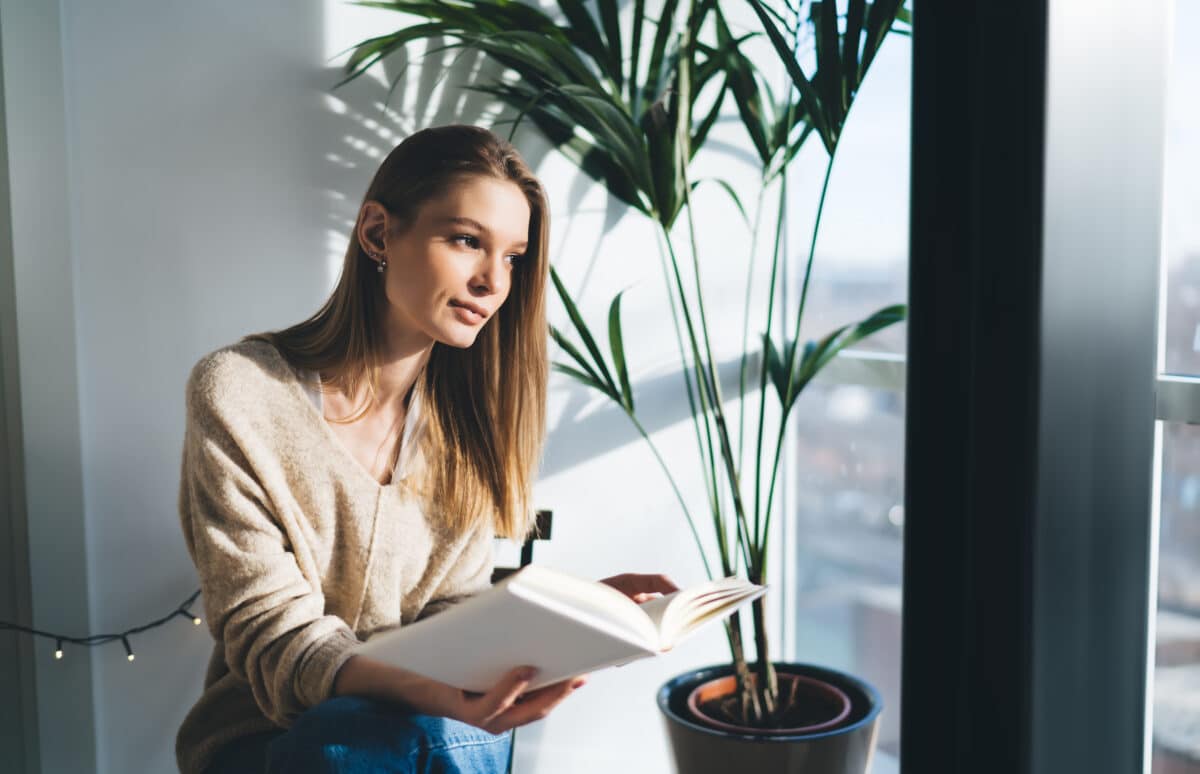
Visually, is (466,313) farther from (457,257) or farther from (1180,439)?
(1180,439)

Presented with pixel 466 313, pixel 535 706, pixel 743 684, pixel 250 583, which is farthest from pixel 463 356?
pixel 743 684

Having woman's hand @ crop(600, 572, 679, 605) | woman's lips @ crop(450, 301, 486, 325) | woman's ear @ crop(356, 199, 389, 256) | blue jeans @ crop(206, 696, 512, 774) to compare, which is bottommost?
blue jeans @ crop(206, 696, 512, 774)

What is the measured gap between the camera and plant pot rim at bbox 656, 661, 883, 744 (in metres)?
1.42

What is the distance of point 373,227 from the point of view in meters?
1.17

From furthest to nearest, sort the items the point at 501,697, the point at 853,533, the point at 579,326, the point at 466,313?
1. the point at 853,533
2. the point at 579,326
3. the point at 466,313
4. the point at 501,697

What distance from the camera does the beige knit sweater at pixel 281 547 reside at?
1.04 meters

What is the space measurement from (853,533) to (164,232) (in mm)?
1335

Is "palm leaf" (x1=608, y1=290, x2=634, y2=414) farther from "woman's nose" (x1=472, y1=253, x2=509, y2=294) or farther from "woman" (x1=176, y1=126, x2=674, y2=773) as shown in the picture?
"woman's nose" (x1=472, y1=253, x2=509, y2=294)

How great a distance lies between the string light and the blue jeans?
23.5 inches

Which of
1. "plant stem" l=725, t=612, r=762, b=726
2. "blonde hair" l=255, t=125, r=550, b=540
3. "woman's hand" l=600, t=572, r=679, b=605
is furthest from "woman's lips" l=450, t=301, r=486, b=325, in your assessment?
"plant stem" l=725, t=612, r=762, b=726

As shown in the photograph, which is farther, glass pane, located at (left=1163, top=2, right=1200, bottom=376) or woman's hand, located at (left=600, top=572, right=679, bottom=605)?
glass pane, located at (left=1163, top=2, right=1200, bottom=376)

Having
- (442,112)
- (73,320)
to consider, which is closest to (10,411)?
(73,320)

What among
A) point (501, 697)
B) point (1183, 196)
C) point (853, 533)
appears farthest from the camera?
point (853, 533)

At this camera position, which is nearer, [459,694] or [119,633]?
[459,694]
